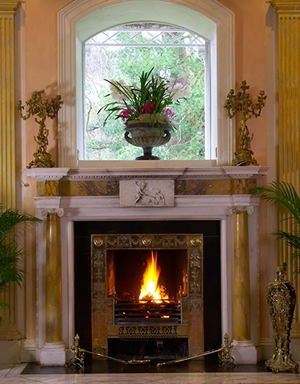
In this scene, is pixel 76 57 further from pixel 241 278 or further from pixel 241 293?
pixel 241 293

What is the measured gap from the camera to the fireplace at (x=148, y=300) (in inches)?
220

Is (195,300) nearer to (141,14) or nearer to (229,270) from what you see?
(229,270)

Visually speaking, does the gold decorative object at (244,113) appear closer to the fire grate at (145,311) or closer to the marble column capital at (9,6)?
the fire grate at (145,311)

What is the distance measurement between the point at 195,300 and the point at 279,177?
132 centimetres

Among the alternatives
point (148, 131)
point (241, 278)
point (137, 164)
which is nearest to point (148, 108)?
point (148, 131)

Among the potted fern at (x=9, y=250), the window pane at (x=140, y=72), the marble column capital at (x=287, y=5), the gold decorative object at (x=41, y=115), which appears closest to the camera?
the potted fern at (x=9, y=250)

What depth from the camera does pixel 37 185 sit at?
17.8ft

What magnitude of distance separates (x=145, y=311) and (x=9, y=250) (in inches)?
51.9

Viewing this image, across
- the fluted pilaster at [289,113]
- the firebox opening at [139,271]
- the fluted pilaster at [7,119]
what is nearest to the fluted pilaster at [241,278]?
the fluted pilaster at [289,113]

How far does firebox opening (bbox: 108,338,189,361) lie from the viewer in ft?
18.5

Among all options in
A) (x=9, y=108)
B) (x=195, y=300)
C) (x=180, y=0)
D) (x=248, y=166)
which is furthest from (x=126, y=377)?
(x=180, y=0)

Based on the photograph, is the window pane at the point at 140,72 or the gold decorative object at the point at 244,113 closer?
the gold decorative object at the point at 244,113

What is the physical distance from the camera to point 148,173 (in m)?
5.39

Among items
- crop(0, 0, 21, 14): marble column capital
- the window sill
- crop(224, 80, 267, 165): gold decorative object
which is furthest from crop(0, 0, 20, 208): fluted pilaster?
crop(224, 80, 267, 165): gold decorative object
